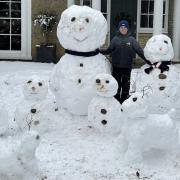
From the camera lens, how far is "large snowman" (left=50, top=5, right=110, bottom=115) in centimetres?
643

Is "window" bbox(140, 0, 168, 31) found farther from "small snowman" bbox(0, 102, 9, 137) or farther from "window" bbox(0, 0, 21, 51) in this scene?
"small snowman" bbox(0, 102, 9, 137)

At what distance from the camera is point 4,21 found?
13555 mm

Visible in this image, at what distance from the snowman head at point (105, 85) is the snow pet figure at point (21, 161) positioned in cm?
176

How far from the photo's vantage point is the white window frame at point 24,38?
13156 millimetres

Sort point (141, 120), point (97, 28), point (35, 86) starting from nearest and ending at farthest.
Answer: point (141, 120) → point (35, 86) → point (97, 28)

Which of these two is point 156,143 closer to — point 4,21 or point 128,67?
point 128,67

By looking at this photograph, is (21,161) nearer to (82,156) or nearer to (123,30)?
(82,156)

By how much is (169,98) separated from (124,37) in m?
1.15

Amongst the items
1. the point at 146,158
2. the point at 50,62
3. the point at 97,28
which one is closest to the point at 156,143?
the point at 146,158

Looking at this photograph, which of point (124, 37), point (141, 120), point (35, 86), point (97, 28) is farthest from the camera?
point (124, 37)

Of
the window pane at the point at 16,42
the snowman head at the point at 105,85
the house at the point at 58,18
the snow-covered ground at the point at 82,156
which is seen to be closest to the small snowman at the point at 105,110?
the snowman head at the point at 105,85

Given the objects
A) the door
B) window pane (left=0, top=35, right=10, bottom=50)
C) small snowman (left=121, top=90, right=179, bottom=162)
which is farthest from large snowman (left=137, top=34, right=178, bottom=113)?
window pane (left=0, top=35, right=10, bottom=50)

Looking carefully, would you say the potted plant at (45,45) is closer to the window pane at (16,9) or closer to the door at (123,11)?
the window pane at (16,9)

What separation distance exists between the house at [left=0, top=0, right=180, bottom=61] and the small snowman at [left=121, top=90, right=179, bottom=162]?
809cm
